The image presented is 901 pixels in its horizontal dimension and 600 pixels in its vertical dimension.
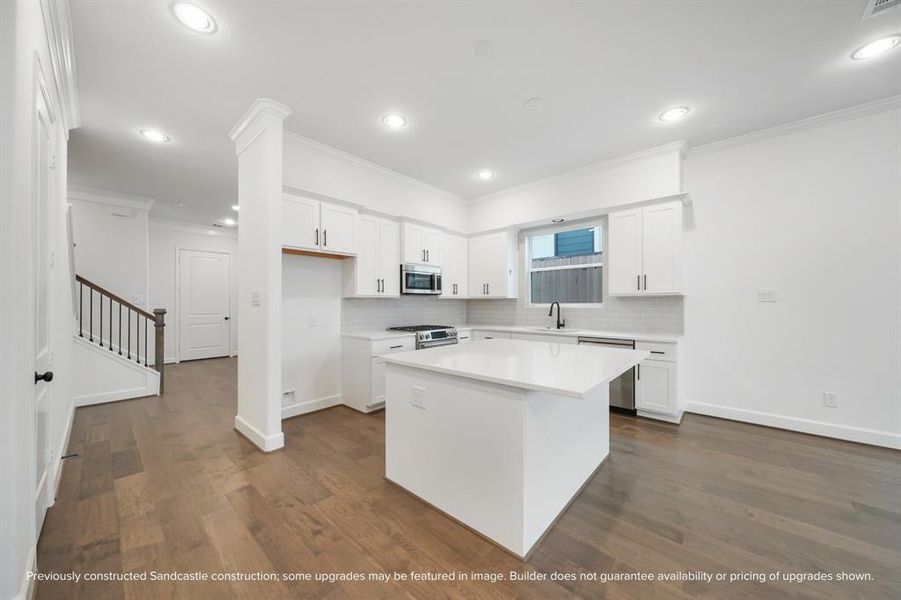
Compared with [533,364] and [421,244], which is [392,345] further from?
[533,364]

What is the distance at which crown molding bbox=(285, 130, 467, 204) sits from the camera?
134 inches

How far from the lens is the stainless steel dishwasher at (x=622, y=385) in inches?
147

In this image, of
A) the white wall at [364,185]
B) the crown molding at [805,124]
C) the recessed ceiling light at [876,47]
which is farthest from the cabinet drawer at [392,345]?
the recessed ceiling light at [876,47]

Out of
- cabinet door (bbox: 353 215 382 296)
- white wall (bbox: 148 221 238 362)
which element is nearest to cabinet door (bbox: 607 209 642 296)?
cabinet door (bbox: 353 215 382 296)

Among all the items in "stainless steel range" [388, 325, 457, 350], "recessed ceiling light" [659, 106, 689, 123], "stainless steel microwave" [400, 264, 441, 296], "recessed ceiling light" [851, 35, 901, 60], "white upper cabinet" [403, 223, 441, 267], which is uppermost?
"recessed ceiling light" [851, 35, 901, 60]

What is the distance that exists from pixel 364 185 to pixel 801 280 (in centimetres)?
470

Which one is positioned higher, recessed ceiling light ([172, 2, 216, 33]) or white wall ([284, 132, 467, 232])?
recessed ceiling light ([172, 2, 216, 33])

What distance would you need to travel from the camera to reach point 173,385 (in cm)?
509

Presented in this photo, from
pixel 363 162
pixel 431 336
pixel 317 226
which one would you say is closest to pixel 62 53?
pixel 317 226

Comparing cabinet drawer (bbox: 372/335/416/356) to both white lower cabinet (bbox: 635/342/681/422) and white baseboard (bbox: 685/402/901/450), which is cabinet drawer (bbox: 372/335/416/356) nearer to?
white lower cabinet (bbox: 635/342/681/422)

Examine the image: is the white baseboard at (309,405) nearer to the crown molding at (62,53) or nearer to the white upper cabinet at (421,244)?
the white upper cabinet at (421,244)

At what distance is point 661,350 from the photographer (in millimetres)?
3578

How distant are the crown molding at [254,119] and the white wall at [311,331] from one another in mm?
1214

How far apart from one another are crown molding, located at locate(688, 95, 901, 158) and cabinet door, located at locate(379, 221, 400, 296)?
364cm
